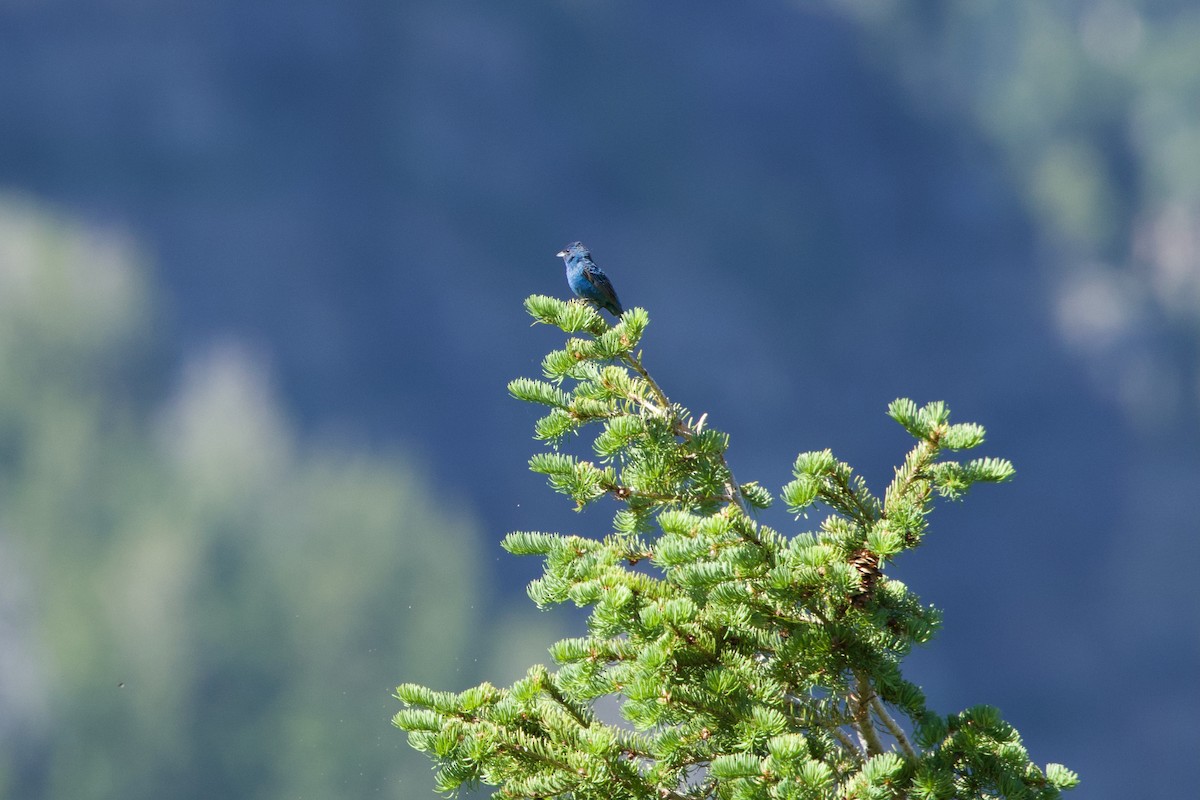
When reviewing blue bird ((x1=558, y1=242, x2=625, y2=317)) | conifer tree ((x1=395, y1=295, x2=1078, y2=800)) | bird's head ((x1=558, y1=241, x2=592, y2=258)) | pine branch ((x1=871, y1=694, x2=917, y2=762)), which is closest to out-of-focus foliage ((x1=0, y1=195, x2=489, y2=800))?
bird's head ((x1=558, y1=241, x2=592, y2=258))

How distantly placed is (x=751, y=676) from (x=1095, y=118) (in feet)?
35.2

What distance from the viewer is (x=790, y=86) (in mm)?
10070

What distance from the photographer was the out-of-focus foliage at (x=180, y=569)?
7465 mm

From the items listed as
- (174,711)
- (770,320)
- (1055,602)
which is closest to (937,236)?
(770,320)

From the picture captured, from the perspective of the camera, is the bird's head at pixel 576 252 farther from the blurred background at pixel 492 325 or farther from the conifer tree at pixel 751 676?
the blurred background at pixel 492 325

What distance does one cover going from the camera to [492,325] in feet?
29.9

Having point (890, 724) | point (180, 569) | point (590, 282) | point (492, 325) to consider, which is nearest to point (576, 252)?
point (590, 282)

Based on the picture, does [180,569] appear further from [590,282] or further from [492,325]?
[590,282]

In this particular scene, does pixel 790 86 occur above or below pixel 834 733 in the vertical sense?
above

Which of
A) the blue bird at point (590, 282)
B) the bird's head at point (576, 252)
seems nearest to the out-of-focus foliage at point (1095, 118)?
the bird's head at point (576, 252)

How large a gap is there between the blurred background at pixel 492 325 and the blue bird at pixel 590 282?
5.24 metres

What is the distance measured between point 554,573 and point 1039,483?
8928 mm

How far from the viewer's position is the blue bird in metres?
2.62

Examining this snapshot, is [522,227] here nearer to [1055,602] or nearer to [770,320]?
[770,320]
